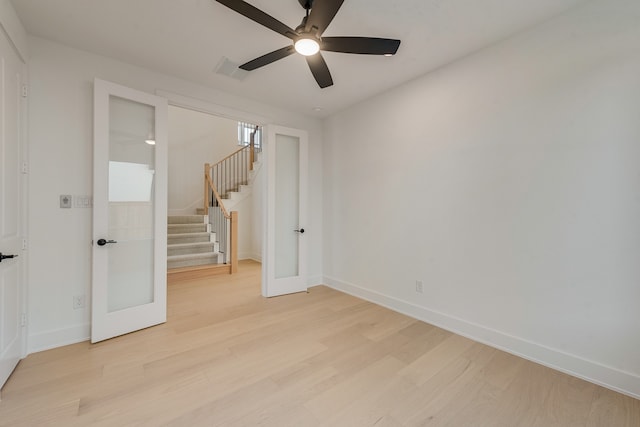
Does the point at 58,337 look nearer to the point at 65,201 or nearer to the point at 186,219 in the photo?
the point at 65,201

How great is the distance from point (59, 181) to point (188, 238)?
10.3ft

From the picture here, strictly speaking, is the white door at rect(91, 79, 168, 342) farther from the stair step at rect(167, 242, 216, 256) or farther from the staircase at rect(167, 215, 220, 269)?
the stair step at rect(167, 242, 216, 256)

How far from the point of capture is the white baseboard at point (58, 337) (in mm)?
2281

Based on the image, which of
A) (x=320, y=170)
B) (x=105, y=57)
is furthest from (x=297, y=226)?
(x=105, y=57)

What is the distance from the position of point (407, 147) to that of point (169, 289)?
396 cm

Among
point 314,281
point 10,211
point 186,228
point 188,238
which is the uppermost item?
point 10,211

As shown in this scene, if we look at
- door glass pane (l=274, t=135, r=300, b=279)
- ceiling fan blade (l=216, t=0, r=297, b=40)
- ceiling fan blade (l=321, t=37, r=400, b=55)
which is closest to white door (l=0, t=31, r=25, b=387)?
ceiling fan blade (l=216, t=0, r=297, b=40)

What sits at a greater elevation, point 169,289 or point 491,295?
point 491,295

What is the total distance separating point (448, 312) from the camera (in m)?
2.77

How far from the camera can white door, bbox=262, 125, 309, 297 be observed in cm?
375

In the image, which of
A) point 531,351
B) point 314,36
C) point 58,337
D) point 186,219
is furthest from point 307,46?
point 186,219

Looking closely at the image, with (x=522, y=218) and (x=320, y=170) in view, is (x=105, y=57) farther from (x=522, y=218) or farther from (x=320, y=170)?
(x=522, y=218)

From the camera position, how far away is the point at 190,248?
5211 millimetres

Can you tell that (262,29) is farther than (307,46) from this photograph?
Yes
